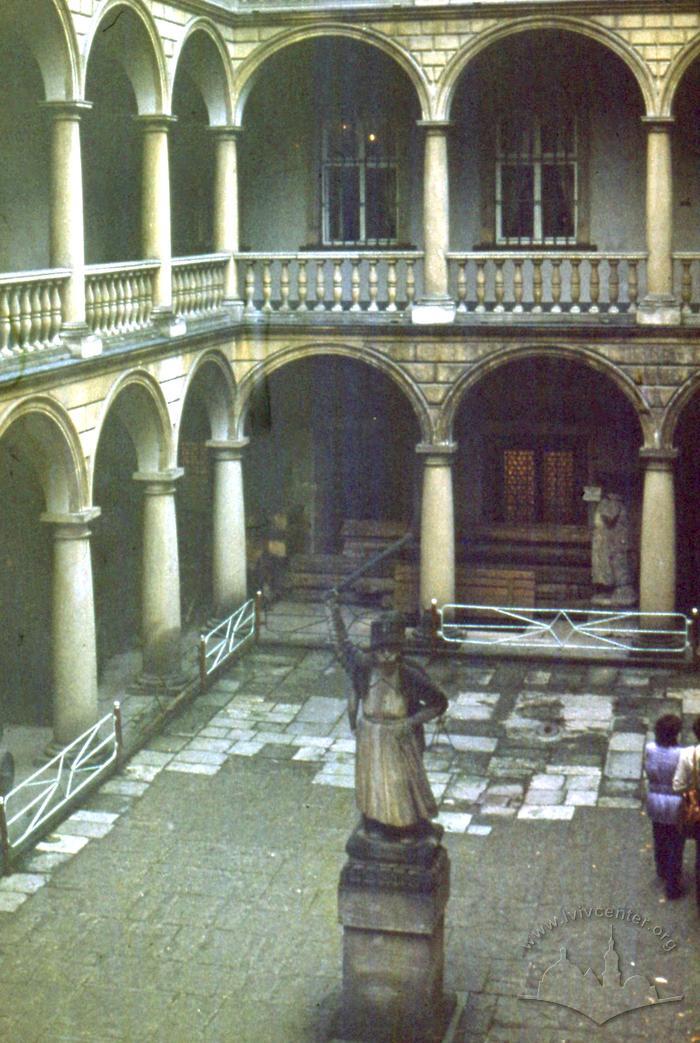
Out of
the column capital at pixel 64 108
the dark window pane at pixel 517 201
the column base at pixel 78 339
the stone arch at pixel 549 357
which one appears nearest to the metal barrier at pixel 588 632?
the stone arch at pixel 549 357

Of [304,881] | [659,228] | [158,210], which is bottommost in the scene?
[304,881]

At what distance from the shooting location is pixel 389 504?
25.1m

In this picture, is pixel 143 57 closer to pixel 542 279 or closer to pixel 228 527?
pixel 542 279

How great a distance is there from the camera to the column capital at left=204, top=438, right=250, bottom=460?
2227 cm

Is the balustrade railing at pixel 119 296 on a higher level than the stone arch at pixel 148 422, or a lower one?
higher

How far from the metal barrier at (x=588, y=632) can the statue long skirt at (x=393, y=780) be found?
31.4 ft

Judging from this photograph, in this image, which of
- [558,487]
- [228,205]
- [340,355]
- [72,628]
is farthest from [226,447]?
[72,628]

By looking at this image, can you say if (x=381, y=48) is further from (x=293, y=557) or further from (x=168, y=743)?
(x=168, y=743)

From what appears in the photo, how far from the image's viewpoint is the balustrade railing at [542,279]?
21297 mm

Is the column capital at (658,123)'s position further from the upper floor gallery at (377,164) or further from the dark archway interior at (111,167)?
the dark archway interior at (111,167)

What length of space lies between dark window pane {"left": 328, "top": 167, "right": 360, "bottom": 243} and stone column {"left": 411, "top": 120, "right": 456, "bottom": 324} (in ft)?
7.03

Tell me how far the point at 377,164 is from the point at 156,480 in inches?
259

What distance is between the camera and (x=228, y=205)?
21.9 meters

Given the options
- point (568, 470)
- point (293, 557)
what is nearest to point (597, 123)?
point (568, 470)
